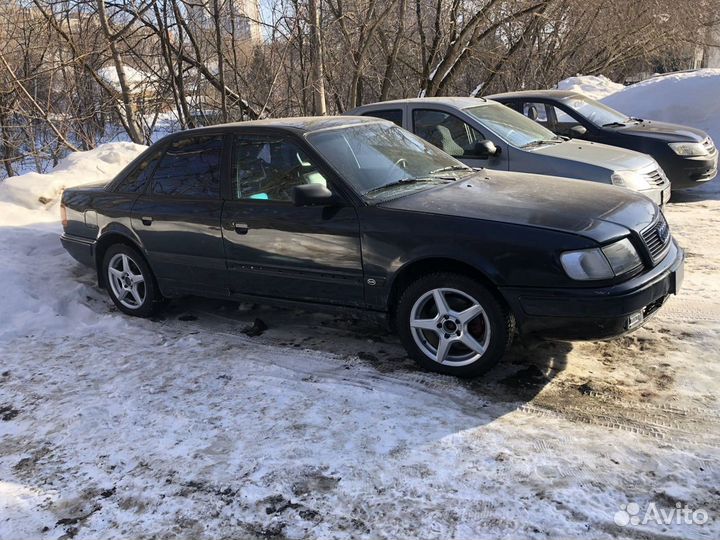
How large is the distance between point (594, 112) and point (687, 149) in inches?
55.4

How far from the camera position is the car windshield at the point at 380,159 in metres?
4.31

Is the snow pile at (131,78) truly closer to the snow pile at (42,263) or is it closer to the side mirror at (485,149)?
the snow pile at (42,263)

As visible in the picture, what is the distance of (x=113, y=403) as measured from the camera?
156 inches

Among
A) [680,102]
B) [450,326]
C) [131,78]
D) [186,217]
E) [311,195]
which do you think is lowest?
[450,326]

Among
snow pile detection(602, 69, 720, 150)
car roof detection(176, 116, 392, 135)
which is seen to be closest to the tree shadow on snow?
car roof detection(176, 116, 392, 135)

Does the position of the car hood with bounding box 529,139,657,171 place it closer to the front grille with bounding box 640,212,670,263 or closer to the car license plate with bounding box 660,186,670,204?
the car license plate with bounding box 660,186,670,204

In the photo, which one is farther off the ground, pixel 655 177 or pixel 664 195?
pixel 655 177

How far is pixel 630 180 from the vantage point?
652cm

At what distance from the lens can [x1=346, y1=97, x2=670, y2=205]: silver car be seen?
6.59 meters

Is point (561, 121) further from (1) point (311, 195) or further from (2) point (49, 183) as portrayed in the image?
(2) point (49, 183)

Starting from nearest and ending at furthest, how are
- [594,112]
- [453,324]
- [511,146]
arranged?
[453,324] < [511,146] < [594,112]

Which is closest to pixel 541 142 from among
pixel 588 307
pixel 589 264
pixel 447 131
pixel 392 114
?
pixel 447 131

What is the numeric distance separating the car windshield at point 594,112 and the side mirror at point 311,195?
6.03 metres

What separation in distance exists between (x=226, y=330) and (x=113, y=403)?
1.28m
